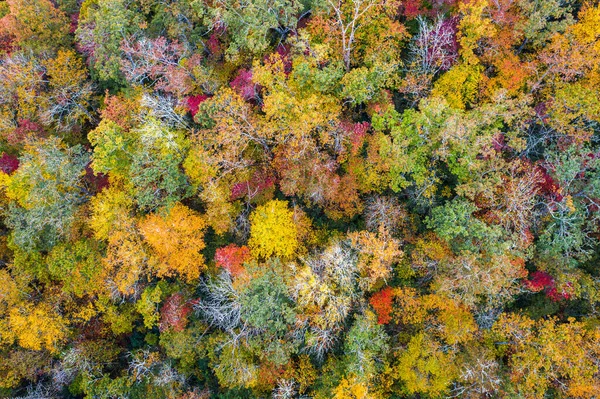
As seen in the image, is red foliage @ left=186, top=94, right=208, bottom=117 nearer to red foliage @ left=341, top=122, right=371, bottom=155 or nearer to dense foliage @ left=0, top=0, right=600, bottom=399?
dense foliage @ left=0, top=0, right=600, bottom=399

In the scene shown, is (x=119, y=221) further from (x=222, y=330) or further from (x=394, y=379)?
(x=394, y=379)

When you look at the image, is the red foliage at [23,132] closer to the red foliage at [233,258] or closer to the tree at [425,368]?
the red foliage at [233,258]

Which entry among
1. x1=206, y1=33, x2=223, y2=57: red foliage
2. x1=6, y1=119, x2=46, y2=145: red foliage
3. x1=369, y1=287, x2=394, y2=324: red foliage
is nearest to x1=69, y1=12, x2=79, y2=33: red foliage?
x1=6, y1=119, x2=46, y2=145: red foliage

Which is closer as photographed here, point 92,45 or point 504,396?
point 504,396

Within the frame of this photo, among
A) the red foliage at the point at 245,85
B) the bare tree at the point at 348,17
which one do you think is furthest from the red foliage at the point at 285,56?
the bare tree at the point at 348,17

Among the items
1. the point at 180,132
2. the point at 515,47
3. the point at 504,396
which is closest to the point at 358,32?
the point at 515,47

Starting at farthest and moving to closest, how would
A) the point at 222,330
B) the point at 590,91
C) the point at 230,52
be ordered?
1. the point at 222,330
2. the point at 230,52
3. the point at 590,91
